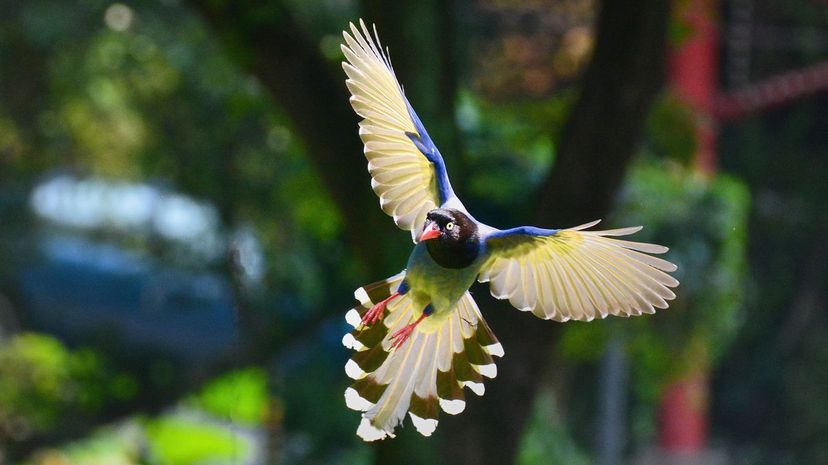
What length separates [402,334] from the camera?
1.68 metres

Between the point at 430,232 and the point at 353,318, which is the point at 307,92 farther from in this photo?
the point at 430,232

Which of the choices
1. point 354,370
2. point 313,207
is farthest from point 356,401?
point 313,207

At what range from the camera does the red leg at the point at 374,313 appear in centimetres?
157

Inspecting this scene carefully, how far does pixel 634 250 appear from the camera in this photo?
1486 mm

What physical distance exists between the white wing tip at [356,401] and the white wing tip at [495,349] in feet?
0.58

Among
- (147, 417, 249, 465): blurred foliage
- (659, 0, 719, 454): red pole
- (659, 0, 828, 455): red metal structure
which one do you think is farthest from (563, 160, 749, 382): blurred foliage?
(147, 417, 249, 465): blurred foliage

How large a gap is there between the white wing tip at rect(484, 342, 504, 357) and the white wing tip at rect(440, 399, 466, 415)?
0.09 m

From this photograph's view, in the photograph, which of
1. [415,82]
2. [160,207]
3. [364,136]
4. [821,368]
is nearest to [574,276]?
[364,136]

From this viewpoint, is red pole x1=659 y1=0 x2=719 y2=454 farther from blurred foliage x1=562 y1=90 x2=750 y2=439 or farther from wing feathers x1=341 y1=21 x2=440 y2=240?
wing feathers x1=341 y1=21 x2=440 y2=240

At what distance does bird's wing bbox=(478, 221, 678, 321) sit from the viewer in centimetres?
156

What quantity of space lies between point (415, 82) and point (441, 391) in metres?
1.74

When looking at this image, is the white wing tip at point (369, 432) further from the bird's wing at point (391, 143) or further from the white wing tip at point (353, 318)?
the bird's wing at point (391, 143)

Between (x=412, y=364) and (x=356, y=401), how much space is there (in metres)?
0.12

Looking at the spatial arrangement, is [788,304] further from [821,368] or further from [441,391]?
[441,391]
